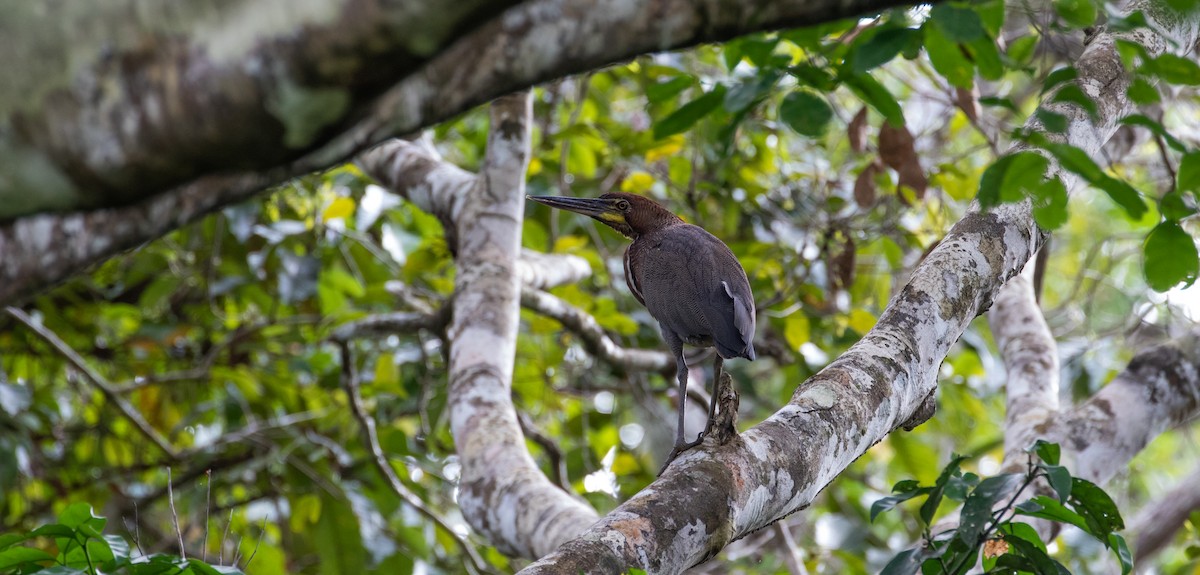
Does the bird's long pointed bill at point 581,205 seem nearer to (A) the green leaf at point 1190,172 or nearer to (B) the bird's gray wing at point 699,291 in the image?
(B) the bird's gray wing at point 699,291

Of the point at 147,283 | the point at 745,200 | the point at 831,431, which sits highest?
the point at 745,200

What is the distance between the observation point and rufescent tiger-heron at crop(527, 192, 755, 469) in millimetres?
3230

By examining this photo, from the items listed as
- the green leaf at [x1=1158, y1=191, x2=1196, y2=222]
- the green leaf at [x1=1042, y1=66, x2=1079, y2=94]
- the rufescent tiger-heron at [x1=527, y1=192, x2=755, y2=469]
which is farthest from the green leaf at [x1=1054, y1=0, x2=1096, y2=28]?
the rufescent tiger-heron at [x1=527, y1=192, x2=755, y2=469]

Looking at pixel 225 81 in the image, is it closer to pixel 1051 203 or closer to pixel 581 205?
pixel 1051 203

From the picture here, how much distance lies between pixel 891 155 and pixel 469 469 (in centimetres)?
193

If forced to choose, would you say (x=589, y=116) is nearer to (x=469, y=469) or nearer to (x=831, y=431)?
(x=469, y=469)

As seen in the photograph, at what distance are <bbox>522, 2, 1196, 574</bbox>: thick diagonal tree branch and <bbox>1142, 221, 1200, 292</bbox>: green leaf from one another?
45cm

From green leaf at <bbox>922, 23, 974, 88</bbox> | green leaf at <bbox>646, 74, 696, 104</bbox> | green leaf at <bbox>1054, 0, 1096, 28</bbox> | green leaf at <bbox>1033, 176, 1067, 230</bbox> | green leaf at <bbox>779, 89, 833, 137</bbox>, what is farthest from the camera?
green leaf at <bbox>646, 74, 696, 104</bbox>

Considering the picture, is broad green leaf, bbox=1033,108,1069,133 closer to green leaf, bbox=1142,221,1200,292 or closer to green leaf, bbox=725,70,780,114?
green leaf, bbox=1142,221,1200,292

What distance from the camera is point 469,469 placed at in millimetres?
3105

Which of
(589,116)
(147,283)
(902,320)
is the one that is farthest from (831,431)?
(147,283)

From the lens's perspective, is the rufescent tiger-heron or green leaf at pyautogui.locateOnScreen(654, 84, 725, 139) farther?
the rufescent tiger-heron

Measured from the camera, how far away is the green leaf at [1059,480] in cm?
180

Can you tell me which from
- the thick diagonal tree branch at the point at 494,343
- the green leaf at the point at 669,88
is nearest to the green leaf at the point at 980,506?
the thick diagonal tree branch at the point at 494,343
